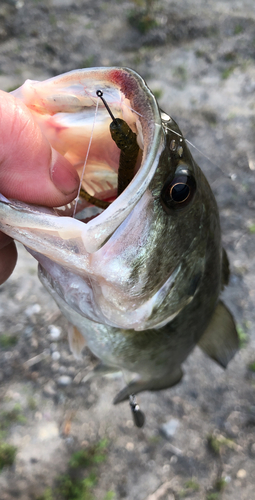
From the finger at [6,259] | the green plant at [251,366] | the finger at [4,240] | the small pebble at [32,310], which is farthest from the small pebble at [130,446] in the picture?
the finger at [4,240]

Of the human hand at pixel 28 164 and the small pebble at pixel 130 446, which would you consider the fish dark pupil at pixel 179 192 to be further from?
the small pebble at pixel 130 446

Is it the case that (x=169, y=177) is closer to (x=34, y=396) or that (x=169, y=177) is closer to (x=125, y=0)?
(x=34, y=396)

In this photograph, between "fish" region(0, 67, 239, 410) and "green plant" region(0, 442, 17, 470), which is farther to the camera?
"green plant" region(0, 442, 17, 470)

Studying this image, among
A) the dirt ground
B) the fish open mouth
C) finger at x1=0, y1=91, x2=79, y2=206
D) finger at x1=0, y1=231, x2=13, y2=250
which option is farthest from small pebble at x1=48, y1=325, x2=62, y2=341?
finger at x1=0, y1=91, x2=79, y2=206

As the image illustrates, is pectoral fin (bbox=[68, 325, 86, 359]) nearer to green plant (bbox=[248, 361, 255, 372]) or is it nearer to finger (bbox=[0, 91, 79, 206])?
finger (bbox=[0, 91, 79, 206])

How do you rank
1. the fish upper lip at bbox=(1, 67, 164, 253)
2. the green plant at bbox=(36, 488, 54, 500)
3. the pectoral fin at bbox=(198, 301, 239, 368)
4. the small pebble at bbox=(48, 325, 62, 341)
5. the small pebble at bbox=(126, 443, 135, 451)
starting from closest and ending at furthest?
1. the fish upper lip at bbox=(1, 67, 164, 253)
2. the pectoral fin at bbox=(198, 301, 239, 368)
3. the green plant at bbox=(36, 488, 54, 500)
4. the small pebble at bbox=(126, 443, 135, 451)
5. the small pebble at bbox=(48, 325, 62, 341)

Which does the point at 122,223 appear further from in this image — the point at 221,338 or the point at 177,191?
the point at 221,338
